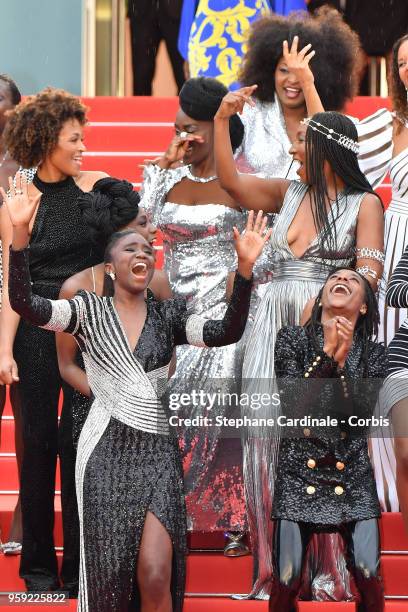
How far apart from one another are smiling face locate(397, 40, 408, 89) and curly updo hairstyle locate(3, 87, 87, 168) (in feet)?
4.67

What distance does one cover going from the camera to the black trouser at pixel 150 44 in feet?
42.0

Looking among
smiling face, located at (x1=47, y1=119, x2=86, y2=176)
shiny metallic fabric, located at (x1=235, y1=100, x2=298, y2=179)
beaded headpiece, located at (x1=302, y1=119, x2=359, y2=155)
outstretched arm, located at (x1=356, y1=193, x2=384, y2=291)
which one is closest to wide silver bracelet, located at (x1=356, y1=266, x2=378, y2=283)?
outstretched arm, located at (x1=356, y1=193, x2=384, y2=291)

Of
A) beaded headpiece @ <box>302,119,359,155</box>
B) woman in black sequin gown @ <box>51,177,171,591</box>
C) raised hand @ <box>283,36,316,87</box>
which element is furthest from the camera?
raised hand @ <box>283,36,316,87</box>

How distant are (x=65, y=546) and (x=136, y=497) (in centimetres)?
94

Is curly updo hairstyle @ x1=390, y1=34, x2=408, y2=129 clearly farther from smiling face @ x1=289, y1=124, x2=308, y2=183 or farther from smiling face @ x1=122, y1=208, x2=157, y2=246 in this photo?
smiling face @ x1=122, y1=208, x2=157, y2=246

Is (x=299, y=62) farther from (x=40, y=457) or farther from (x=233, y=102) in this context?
(x=40, y=457)

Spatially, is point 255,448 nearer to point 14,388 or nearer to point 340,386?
point 340,386

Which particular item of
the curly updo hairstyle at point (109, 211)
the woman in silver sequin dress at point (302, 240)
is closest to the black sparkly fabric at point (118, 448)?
the curly updo hairstyle at point (109, 211)

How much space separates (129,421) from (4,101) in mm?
2253

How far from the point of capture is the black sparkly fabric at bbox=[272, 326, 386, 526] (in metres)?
5.00

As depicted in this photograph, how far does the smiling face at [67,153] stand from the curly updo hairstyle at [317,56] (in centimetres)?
95

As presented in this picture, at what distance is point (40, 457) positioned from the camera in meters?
5.98

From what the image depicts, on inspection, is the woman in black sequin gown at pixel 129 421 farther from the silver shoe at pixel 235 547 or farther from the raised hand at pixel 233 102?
the silver shoe at pixel 235 547

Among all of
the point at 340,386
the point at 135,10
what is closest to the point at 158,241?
the point at 340,386
